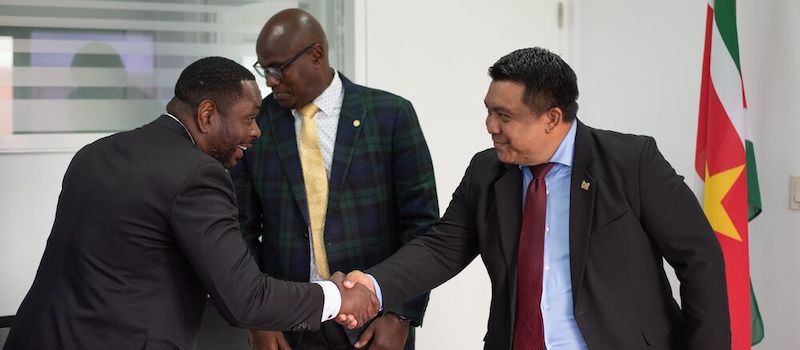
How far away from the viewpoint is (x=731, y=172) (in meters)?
3.10

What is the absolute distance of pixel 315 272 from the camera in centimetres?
264

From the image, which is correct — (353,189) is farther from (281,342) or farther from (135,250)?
(135,250)

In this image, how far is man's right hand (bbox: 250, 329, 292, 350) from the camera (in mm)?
2621

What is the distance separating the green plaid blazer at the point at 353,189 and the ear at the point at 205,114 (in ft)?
1.77

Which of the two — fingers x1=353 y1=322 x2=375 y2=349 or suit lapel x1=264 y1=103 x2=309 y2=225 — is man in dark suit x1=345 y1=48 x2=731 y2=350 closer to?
fingers x1=353 y1=322 x2=375 y2=349

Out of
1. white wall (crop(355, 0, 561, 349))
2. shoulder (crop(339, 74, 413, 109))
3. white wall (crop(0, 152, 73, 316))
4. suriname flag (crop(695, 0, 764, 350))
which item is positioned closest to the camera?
shoulder (crop(339, 74, 413, 109))

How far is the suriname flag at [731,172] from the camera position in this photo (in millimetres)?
3055

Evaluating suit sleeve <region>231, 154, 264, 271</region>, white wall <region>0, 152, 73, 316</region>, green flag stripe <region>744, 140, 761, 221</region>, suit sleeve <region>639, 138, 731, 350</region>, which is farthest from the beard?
green flag stripe <region>744, 140, 761, 221</region>

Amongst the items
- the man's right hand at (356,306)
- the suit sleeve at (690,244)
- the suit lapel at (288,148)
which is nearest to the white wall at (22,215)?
the suit lapel at (288,148)

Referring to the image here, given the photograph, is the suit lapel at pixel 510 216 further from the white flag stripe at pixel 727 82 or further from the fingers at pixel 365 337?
the white flag stripe at pixel 727 82

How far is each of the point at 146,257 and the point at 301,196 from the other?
72 centimetres

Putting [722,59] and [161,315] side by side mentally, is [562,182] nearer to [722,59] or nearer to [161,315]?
[161,315]

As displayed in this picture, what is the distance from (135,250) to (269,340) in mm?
773

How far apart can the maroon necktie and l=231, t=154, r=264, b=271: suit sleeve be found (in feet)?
3.07
